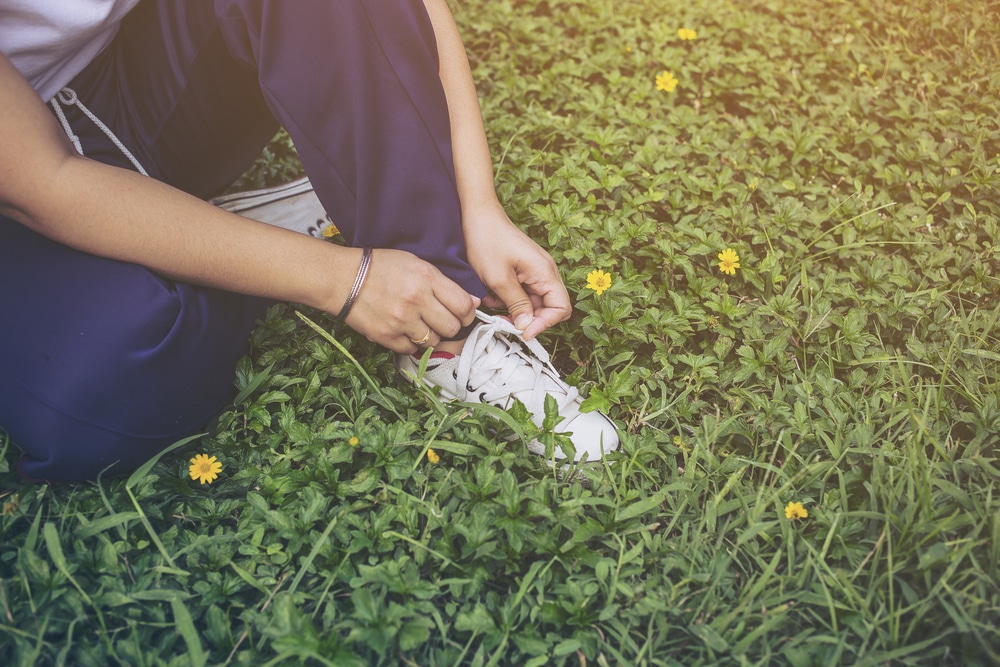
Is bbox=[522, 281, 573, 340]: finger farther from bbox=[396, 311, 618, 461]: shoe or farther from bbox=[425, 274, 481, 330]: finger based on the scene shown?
bbox=[425, 274, 481, 330]: finger

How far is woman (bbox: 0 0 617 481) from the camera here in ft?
4.59

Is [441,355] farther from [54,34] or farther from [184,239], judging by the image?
[54,34]

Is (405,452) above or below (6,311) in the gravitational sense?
below

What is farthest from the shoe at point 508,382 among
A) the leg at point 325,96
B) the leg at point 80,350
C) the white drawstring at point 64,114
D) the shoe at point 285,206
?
the white drawstring at point 64,114

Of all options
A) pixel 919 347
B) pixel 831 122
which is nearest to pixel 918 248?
pixel 919 347

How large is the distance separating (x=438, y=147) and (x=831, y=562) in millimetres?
1313

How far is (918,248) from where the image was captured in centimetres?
215

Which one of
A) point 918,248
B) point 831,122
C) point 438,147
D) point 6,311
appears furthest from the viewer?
point 831,122

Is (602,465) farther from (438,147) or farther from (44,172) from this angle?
(44,172)

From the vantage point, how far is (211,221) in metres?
1.47

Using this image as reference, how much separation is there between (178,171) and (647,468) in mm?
1433

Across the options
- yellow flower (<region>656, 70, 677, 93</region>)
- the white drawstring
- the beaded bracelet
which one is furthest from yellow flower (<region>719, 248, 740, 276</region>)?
the white drawstring

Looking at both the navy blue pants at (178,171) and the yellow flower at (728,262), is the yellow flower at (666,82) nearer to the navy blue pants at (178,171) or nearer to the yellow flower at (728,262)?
the yellow flower at (728,262)

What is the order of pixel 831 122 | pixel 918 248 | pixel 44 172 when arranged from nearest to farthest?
pixel 44 172 → pixel 918 248 → pixel 831 122
